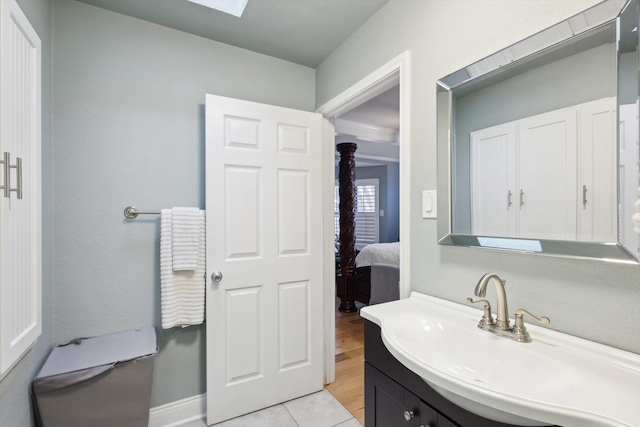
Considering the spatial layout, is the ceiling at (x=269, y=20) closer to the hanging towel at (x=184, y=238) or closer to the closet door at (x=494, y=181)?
the closet door at (x=494, y=181)

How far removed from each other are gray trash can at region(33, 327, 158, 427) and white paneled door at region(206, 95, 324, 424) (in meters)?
0.39

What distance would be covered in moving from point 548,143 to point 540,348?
65cm

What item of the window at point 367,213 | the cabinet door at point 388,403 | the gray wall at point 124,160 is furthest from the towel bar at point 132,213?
the window at point 367,213

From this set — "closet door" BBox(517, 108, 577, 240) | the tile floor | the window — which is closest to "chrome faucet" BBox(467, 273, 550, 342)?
"closet door" BBox(517, 108, 577, 240)

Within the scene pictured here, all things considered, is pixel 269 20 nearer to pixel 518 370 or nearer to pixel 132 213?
pixel 132 213

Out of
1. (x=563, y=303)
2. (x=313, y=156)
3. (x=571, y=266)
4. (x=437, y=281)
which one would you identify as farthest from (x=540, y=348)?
(x=313, y=156)

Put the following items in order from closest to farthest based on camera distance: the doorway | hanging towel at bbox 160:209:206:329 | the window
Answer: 1. the doorway
2. hanging towel at bbox 160:209:206:329
3. the window

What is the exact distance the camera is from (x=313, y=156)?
2.12m

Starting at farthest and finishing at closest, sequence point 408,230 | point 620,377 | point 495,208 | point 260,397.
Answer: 1. point 260,397
2. point 408,230
3. point 495,208
4. point 620,377

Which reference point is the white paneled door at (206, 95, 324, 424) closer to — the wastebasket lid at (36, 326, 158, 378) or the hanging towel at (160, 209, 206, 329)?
the hanging towel at (160, 209, 206, 329)

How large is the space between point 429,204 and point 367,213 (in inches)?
219

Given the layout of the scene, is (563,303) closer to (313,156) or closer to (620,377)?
(620,377)

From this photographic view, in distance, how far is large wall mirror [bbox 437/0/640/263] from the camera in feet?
2.62

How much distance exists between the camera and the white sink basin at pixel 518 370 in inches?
24.4
